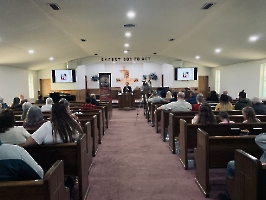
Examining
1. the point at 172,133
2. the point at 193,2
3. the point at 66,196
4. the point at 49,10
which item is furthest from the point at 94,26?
the point at 66,196

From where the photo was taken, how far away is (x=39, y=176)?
1.59 metres

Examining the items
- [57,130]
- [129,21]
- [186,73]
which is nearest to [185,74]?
[186,73]

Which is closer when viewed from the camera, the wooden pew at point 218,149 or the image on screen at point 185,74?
the wooden pew at point 218,149

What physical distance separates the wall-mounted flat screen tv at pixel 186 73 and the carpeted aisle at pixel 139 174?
30.9 feet

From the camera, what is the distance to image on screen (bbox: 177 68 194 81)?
1412 cm

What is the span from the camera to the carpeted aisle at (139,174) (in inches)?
109

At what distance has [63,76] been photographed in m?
13.6

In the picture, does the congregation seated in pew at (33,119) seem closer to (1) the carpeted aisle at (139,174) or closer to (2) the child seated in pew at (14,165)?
(1) the carpeted aisle at (139,174)

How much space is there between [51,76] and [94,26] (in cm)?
815

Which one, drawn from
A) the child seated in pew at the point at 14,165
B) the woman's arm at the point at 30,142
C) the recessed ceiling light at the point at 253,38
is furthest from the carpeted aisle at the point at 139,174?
the recessed ceiling light at the point at 253,38

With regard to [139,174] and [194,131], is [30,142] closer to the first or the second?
[139,174]

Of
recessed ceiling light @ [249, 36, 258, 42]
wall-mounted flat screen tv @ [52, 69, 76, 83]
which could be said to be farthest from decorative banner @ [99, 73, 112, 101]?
recessed ceiling light @ [249, 36, 258, 42]

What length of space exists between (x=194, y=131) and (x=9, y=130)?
2.45m

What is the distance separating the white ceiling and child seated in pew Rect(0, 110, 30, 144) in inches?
121
